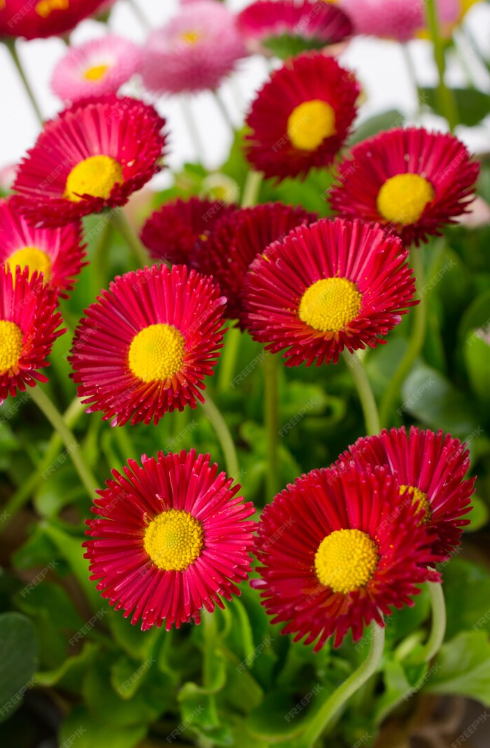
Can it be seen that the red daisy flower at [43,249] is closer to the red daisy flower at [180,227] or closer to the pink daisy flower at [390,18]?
the red daisy flower at [180,227]

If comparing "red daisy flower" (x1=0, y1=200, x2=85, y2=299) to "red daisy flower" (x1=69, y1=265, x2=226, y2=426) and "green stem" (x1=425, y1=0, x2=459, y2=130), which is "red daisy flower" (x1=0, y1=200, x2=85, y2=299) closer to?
"red daisy flower" (x1=69, y1=265, x2=226, y2=426)

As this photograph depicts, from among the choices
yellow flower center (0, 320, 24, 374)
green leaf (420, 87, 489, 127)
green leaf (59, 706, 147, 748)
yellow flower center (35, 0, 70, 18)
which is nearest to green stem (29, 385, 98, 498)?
yellow flower center (0, 320, 24, 374)

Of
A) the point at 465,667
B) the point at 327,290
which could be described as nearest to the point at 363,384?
the point at 327,290

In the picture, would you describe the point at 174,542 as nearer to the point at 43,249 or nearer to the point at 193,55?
the point at 43,249

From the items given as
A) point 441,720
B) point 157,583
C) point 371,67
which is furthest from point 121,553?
point 371,67

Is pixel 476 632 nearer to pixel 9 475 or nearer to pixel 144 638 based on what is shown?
pixel 144 638

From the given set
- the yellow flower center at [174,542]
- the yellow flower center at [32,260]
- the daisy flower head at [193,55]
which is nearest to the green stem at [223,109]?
the daisy flower head at [193,55]

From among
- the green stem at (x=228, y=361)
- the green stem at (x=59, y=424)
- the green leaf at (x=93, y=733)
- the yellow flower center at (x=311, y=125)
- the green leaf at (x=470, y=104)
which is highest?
the yellow flower center at (x=311, y=125)
